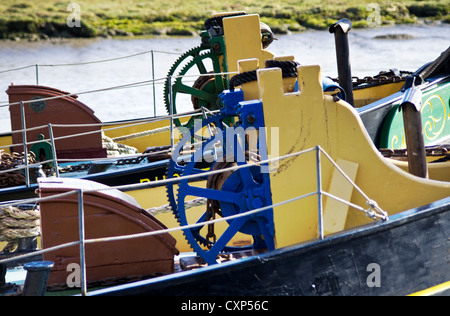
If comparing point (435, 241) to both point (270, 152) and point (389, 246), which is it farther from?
point (270, 152)

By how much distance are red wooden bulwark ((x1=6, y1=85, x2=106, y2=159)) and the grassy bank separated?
63.1 feet

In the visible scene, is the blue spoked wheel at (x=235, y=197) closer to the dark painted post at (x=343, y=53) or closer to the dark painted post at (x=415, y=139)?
the dark painted post at (x=415, y=139)

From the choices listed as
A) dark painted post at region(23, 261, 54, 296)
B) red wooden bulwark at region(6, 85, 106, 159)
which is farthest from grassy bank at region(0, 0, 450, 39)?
dark painted post at region(23, 261, 54, 296)

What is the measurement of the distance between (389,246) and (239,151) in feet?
4.00

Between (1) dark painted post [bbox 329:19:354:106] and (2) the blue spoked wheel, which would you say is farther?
(1) dark painted post [bbox 329:19:354:106]

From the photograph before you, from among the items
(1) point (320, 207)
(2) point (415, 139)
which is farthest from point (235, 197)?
(2) point (415, 139)

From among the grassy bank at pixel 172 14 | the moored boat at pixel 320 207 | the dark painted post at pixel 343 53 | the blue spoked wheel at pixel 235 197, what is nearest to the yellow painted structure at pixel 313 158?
the moored boat at pixel 320 207

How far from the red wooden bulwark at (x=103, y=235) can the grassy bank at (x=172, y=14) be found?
2334 cm

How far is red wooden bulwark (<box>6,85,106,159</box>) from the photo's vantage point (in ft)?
29.6

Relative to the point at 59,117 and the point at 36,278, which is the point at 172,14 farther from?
the point at 36,278

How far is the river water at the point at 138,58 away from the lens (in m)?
17.7

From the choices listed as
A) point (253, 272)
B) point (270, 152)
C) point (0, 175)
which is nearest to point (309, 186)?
point (270, 152)

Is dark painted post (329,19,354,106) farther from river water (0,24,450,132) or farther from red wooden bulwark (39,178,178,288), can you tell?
river water (0,24,450,132)

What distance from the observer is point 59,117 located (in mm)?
9117
